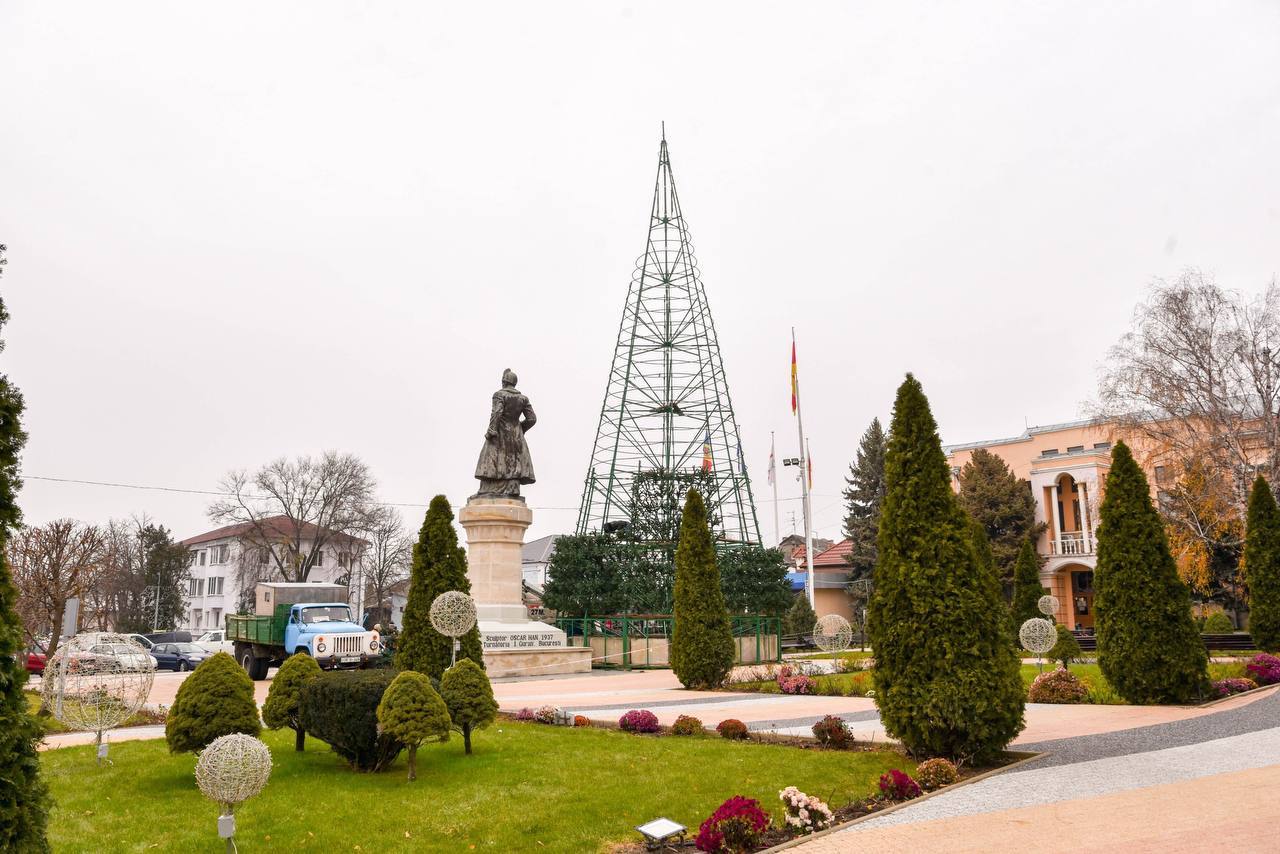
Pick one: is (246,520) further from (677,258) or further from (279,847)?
(279,847)

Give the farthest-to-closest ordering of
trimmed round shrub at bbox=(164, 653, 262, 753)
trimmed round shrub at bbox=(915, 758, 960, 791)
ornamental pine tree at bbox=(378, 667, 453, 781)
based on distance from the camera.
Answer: trimmed round shrub at bbox=(164, 653, 262, 753), ornamental pine tree at bbox=(378, 667, 453, 781), trimmed round shrub at bbox=(915, 758, 960, 791)

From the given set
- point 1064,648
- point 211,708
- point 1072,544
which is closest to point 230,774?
point 211,708

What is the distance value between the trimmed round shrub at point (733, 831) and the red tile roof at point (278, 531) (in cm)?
4469

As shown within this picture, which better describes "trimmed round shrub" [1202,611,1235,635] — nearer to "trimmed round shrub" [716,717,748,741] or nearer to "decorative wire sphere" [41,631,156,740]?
"trimmed round shrub" [716,717,748,741]

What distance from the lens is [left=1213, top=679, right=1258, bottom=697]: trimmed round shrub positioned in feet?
49.9

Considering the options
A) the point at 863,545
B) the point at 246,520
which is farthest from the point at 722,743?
the point at 246,520

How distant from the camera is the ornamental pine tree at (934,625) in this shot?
950 cm

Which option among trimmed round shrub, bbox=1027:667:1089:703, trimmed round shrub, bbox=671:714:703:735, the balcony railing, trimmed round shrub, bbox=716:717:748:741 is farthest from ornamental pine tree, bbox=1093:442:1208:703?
the balcony railing

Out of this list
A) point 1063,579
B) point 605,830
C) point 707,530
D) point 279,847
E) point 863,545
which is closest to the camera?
point 279,847

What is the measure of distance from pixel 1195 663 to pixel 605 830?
459 inches

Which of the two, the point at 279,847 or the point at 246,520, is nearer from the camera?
the point at 279,847

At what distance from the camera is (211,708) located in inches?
362

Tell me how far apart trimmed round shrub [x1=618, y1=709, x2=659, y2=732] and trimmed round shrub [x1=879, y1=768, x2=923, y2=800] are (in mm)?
4723

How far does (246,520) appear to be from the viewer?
49.0 metres
